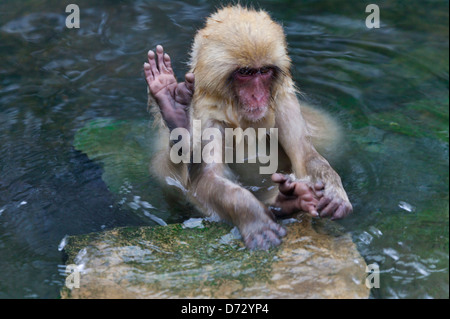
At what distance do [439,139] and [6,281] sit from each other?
4649 mm

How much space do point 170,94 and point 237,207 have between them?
1.56 m

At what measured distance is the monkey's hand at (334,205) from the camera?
500 centimetres

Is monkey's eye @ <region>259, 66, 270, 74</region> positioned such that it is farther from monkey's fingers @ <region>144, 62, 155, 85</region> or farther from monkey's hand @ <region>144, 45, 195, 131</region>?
monkey's fingers @ <region>144, 62, 155, 85</region>

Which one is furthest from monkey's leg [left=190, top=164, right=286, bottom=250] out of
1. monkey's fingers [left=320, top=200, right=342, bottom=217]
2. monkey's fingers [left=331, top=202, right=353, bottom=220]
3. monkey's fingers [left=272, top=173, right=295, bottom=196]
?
monkey's fingers [left=331, top=202, right=353, bottom=220]

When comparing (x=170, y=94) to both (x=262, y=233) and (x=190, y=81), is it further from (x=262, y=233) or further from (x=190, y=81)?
(x=262, y=233)

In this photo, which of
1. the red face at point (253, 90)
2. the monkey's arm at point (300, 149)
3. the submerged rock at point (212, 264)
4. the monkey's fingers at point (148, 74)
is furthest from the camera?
the monkey's fingers at point (148, 74)

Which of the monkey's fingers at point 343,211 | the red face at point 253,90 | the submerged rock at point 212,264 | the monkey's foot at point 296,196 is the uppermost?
the red face at point 253,90

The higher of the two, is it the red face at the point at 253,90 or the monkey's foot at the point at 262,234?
the red face at the point at 253,90

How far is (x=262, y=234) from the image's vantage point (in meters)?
4.78

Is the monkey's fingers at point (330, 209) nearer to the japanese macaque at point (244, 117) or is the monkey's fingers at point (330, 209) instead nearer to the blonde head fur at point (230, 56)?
the japanese macaque at point (244, 117)

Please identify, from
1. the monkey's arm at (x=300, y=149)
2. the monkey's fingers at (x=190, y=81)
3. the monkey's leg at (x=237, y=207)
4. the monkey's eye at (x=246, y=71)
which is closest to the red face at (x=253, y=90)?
the monkey's eye at (x=246, y=71)

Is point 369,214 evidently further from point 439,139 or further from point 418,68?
point 418,68

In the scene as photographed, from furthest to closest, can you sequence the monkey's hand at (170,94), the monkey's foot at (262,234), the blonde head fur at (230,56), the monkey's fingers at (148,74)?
the monkey's fingers at (148,74) → the monkey's hand at (170,94) → the blonde head fur at (230,56) → the monkey's foot at (262,234)

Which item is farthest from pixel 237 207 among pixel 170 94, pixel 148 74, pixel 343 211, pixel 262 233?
pixel 148 74
